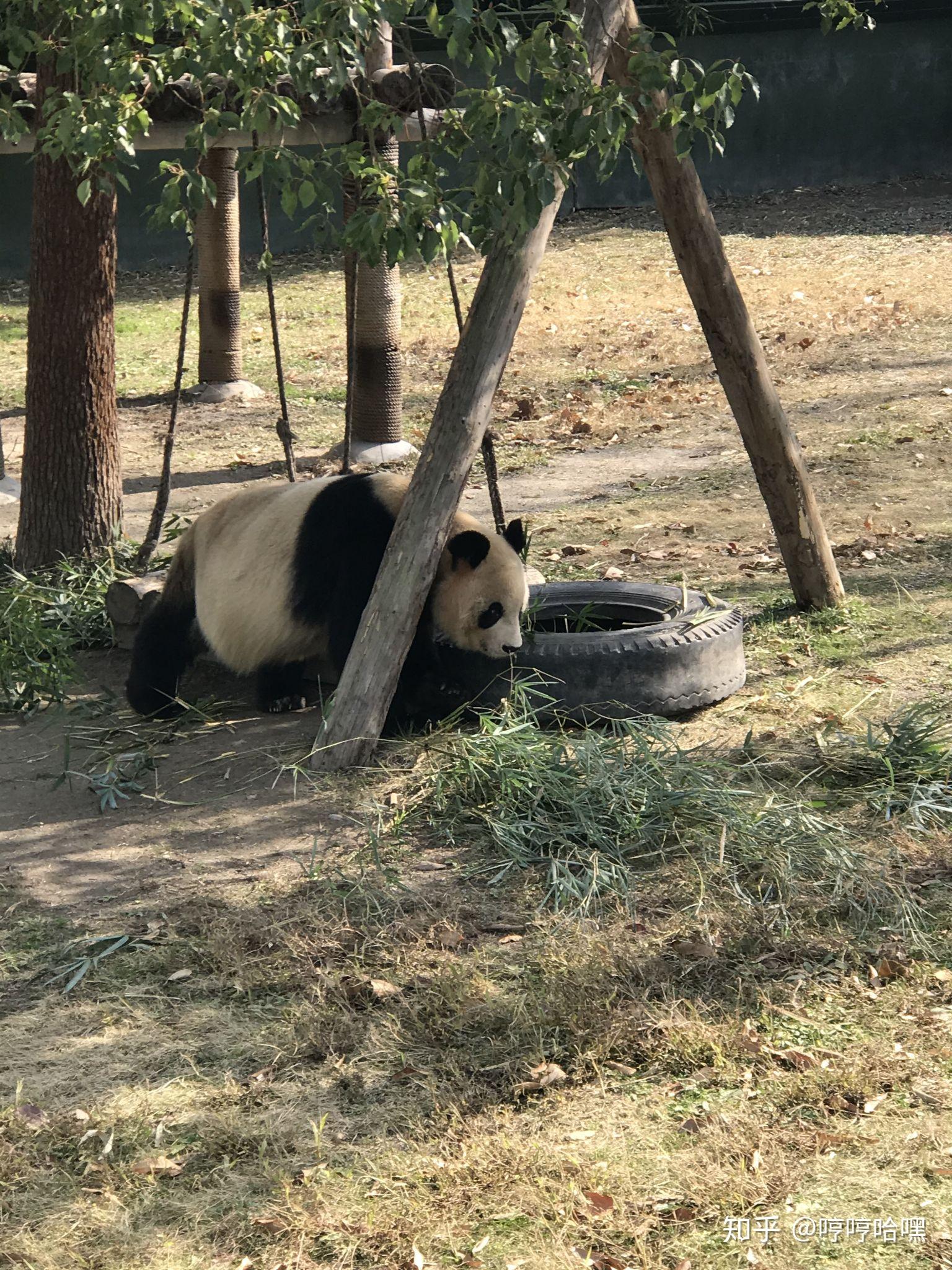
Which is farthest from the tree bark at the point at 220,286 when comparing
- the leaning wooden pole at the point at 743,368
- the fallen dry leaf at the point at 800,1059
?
the fallen dry leaf at the point at 800,1059

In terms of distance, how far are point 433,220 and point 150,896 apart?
255 cm

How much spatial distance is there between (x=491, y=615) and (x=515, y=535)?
0.65 metres

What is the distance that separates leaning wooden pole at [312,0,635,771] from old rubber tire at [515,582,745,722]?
2.30 ft

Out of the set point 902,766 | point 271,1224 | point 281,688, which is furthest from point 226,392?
point 271,1224

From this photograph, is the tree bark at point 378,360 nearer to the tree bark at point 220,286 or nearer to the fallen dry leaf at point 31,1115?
the tree bark at point 220,286

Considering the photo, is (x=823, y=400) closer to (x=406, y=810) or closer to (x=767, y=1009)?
(x=406, y=810)

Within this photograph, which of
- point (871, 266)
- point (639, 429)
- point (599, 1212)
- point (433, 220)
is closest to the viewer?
point (599, 1212)

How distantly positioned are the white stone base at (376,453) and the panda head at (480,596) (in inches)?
196

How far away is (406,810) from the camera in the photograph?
17.9 feet

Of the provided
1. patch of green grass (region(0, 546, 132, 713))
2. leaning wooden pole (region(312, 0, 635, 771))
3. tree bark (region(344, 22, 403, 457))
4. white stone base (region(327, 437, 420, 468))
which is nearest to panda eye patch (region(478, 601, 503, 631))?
leaning wooden pole (region(312, 0, 635, 771))

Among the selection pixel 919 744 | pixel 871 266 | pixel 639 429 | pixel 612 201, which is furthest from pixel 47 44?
pixel 612 201

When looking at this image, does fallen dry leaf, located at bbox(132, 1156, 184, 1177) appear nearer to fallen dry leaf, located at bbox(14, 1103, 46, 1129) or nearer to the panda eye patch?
fallen dry leaf, located at bbox(14, 1103, 46, 1129)

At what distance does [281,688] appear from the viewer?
657cm

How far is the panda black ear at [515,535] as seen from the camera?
255 inches
